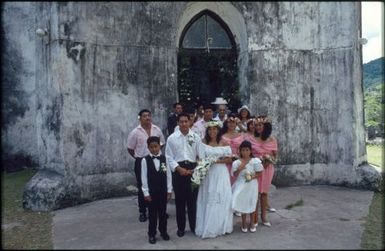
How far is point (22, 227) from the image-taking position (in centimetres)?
702

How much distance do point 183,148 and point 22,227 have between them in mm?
3231

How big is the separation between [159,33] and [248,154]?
398 cm

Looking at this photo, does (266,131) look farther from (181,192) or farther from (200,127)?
(181,192)

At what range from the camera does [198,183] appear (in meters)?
5.88

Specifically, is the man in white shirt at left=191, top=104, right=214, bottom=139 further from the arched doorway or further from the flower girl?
the arched doorway

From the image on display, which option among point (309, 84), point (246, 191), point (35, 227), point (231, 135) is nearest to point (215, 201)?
point (246, 191)

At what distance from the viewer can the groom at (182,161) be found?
603 cm

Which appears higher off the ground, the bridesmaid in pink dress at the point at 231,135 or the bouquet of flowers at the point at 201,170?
the bridesmaid in pink dress at the point at 231,135

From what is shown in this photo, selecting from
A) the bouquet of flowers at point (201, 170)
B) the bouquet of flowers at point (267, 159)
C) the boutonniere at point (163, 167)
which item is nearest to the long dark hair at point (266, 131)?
the bouquet of flowers at point (267, 159)

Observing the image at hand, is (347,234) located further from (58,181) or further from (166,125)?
(58,181)

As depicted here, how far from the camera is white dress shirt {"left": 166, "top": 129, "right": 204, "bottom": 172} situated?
20.0ft

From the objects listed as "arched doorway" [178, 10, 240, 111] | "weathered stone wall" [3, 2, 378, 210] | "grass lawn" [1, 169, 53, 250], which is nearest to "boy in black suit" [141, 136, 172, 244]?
"grass lawn" [1, 169, 53, 250]

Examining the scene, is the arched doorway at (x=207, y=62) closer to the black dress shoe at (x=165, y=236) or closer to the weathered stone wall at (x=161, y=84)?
the weathered stone wall at (x=161, y=84)

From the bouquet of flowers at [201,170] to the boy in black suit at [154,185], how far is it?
428 mm
